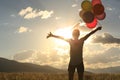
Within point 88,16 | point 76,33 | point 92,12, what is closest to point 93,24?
point 92,12

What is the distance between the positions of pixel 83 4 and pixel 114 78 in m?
10.3

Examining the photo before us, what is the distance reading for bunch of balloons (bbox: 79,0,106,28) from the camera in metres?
15.1

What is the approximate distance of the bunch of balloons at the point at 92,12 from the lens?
15.1 m

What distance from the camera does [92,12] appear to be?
15.4 m

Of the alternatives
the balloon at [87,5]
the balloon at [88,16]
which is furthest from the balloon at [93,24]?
the balloon at [87,5]

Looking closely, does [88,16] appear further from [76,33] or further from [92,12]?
[76,33]

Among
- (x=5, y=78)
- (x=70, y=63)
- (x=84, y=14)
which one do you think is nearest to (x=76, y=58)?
(x=70, y=63)

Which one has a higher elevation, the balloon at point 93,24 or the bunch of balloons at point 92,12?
the bunch of balloons at point 92,12

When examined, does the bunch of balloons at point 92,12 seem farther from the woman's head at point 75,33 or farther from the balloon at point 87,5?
the woman's head at point 75,33

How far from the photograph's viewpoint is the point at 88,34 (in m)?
14.7

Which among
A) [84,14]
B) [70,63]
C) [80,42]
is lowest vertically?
[70,63]

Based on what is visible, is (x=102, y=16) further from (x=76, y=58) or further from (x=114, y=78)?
(x=114, y=78)

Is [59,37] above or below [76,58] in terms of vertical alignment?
above

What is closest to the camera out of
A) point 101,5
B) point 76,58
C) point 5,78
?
point 76,58
